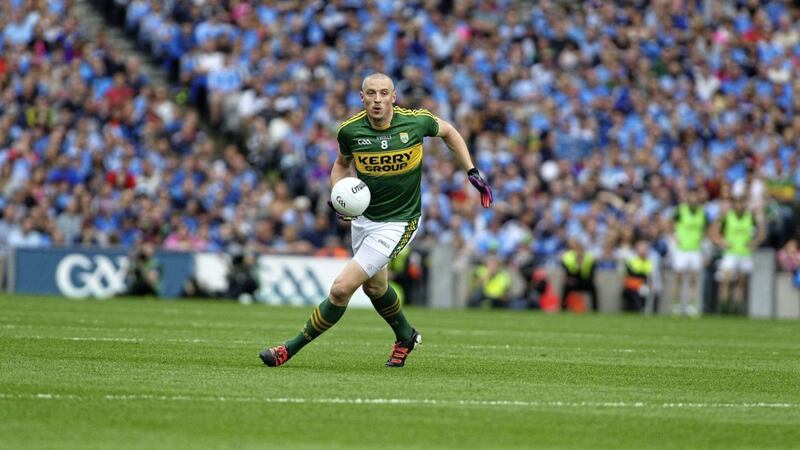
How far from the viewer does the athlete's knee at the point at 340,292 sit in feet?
37.8

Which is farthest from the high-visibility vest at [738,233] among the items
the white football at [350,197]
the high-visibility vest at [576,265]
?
the white football at [350,197]

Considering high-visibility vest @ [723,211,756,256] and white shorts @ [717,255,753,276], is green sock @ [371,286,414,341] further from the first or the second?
high-visibility vest @ [723,211,756,256]

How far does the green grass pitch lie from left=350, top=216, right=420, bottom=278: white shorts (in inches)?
34.0

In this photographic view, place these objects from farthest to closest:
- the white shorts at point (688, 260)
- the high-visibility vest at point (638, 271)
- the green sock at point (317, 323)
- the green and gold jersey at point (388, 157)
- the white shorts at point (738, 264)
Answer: the high-visibility vest at point (638, 271) < the white shorts at point (738, 264) < the white shorts at point (688, 260) < the green and gold jersey at point (388, 157) < the green sock at point (317, 323)

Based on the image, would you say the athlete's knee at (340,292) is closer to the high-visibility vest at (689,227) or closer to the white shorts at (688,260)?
the high-visibility vest at (689,227)

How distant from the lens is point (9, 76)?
98.1 ft

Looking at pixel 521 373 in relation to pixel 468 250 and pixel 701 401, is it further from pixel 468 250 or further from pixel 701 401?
pixel 468 250

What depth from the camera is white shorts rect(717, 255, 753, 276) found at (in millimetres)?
26109

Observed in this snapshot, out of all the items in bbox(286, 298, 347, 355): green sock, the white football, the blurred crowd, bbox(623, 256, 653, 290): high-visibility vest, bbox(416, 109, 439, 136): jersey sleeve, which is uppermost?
the blurred crowd

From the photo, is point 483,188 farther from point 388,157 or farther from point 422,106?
point 422,106

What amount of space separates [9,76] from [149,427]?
23.2m

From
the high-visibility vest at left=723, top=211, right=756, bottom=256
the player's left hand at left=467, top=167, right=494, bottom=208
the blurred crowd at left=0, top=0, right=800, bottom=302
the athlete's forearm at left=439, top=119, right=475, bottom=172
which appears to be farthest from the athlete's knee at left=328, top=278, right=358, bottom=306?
the high-visibility vest at left=723, top=211, right=756, bottom=256

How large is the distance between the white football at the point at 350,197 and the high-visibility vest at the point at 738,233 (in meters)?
15.9

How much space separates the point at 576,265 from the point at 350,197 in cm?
1545
